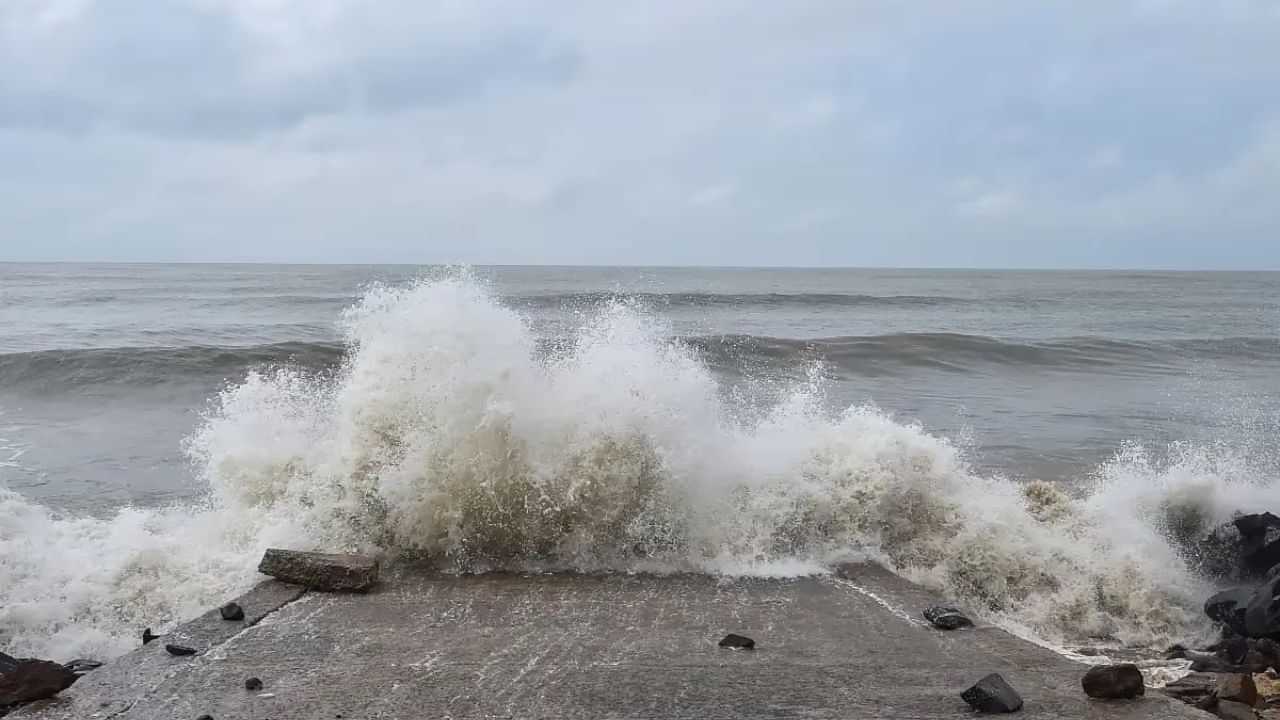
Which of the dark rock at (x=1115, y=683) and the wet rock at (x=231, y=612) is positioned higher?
the dark rock at (x=1115, y=683)

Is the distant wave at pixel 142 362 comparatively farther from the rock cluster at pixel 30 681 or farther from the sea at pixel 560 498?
the rock cluster at pixel 30 681

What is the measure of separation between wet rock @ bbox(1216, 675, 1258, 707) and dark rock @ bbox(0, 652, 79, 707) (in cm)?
479

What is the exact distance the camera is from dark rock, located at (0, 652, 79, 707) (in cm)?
358

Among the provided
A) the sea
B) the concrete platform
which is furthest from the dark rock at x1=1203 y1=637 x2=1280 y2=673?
the concrete platform

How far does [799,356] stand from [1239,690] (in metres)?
14.9

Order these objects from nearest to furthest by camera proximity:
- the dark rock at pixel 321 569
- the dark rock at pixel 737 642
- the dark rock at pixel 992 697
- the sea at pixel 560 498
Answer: the dark rock at pixel 992 697 → the dark rock at pixel 737 642 → the dark rock at pixel 321 569 → the sea at pixel 560 498

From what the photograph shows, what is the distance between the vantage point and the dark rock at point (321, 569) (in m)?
4.95

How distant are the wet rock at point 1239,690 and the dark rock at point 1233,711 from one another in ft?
0.12

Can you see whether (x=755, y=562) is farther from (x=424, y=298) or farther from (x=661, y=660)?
(x=424, y=298)

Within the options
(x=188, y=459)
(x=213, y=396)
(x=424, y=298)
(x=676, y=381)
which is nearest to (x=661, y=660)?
(x=676, y=381)

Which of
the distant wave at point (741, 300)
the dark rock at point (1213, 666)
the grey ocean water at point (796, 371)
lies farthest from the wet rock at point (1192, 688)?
the distant wave at point (741, 300)

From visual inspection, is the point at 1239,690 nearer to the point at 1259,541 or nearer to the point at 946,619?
the point at 946,619

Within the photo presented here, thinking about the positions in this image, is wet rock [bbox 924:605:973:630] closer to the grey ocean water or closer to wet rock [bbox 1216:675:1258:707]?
wet rock [bbox 1216:675:1258:707]

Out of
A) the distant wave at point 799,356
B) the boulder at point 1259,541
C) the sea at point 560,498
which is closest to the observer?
the sea at point 560,498
